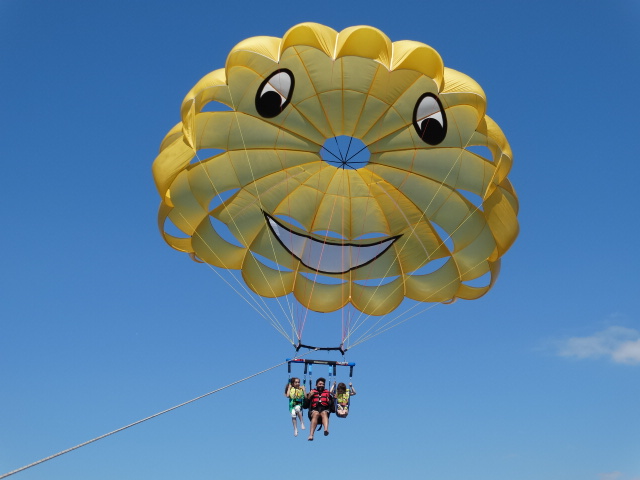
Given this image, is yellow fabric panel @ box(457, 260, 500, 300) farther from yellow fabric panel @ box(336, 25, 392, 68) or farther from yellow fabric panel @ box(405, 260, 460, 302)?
yellow fabric panel @ box(336, 25, 392, 68)

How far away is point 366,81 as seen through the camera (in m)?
13.6

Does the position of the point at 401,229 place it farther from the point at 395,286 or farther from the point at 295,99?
the point at 295,99

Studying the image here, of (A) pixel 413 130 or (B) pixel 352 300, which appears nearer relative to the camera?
(A) pixel 413 130

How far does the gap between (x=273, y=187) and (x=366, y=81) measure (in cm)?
263

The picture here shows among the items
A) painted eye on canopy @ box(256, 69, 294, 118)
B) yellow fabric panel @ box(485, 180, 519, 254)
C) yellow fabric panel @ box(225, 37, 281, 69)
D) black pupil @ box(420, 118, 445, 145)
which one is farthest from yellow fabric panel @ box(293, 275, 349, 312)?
yellow fabric panel @ box(225, 37, 281, 69)

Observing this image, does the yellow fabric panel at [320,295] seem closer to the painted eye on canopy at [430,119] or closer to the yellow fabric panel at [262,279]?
the yellow fabric panel at [262,279]

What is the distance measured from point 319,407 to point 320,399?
0.12 meters

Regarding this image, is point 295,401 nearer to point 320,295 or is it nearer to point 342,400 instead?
point 342,400

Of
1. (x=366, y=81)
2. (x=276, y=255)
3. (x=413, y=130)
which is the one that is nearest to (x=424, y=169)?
(x=413, y=130)

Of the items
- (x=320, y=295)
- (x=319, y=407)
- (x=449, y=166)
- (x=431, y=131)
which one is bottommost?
(x=319, y=407)

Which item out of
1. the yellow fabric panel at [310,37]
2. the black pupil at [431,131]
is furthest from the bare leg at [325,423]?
the yellow fabric panel at [310,37]

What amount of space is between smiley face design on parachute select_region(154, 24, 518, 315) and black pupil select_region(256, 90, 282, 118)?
17mm

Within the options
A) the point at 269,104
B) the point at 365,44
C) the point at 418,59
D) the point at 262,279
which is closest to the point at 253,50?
the point at 269,104

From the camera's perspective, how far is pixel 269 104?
1367 cm
